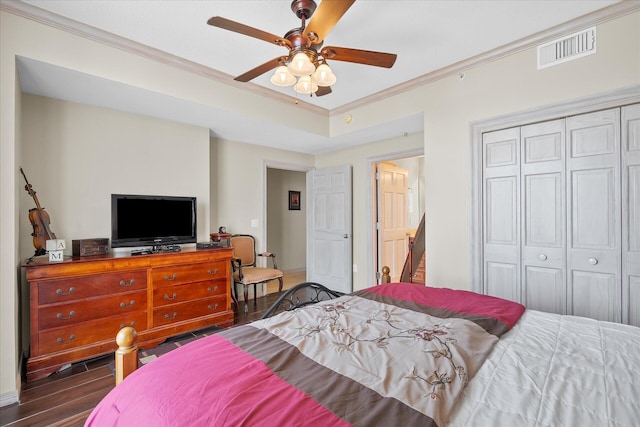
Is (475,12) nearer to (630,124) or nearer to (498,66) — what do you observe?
(498,66)

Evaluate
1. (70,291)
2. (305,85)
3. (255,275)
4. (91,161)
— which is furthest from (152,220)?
(305,85)

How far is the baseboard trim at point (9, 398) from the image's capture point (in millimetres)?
1941

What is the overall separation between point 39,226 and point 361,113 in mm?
3375

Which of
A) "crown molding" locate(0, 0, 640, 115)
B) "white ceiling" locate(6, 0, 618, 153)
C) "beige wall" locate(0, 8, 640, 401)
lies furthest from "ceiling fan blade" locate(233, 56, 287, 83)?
"beige wall" locate(0, 8, 640, 401)

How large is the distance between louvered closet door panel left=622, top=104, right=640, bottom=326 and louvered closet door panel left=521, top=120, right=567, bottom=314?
34 centimetres

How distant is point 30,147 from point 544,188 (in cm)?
443

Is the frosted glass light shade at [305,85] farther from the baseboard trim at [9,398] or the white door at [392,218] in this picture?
the baseboard trim at [9,398]

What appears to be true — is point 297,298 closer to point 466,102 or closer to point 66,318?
point 66,318

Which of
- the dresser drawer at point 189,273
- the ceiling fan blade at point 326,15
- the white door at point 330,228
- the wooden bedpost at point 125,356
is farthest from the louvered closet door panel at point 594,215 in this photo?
the dresser drawer at point 189,273

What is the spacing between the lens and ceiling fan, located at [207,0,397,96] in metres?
1.66

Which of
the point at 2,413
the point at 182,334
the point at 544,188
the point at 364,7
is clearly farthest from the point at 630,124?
the point at 2,413

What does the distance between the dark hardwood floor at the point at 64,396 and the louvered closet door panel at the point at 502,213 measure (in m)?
3.26

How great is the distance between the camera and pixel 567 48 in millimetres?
2314

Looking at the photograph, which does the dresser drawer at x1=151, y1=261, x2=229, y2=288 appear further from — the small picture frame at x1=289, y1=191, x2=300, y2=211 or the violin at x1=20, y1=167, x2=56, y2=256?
the small picture frame at x1=289, y1=191, x2=300, y2=211
